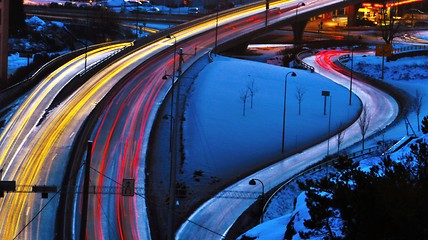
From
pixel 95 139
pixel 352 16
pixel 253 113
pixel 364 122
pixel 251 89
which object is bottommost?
pixel 95 139

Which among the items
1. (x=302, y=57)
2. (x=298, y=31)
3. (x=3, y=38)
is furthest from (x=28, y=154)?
(x=298, y=31)

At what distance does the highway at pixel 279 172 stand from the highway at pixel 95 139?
10.6 ft

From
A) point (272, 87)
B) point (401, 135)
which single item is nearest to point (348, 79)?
point (272, 87)

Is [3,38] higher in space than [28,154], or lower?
higher

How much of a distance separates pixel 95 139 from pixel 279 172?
1315 cm

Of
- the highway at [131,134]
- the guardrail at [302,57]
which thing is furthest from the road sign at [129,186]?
the guardrail at [302,57]

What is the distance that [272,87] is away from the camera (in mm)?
63875

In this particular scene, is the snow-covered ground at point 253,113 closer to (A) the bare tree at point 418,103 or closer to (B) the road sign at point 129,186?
(A) the bare tree at point 418,103

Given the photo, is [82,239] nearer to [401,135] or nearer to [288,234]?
[288,234]

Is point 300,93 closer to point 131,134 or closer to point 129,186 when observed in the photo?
point 131,134

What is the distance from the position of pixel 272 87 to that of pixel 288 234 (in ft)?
141

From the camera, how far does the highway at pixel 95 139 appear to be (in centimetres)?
3309

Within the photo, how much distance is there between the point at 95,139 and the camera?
1820 inches

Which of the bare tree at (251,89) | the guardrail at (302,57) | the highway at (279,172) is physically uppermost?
the guardrail at (302,57)
